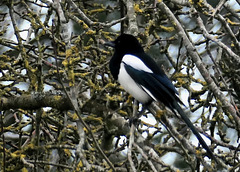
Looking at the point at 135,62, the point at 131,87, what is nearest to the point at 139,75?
the point at 135,62

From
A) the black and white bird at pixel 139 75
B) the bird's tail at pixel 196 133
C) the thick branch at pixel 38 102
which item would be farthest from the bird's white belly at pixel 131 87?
the thick branch at pixel 38 102

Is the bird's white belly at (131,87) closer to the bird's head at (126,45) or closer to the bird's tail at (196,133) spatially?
the bird's head at (126,45)

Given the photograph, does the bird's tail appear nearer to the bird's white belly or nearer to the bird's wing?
the bird's wing

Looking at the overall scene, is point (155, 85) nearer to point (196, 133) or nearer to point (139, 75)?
point (139, 75)

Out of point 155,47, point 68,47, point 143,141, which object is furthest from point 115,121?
point 155,47

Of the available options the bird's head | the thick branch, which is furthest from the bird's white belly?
the thick branch

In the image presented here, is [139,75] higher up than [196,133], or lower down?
higher up

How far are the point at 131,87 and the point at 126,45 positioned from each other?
0.31 m

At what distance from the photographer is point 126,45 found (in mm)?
3572

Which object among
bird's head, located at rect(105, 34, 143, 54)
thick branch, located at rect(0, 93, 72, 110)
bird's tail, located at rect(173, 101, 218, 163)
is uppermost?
bird's head, located at rect(105, 34, 143, 54)

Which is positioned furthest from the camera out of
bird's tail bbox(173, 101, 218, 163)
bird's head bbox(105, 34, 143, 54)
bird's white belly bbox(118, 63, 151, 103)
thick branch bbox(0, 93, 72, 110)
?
bird's head bbox(105, 34, 143, 54)

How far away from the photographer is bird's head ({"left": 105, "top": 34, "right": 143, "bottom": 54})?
11.7 ft

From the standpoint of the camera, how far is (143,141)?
2785 millimetres

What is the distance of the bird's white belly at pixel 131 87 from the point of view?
3.36m
